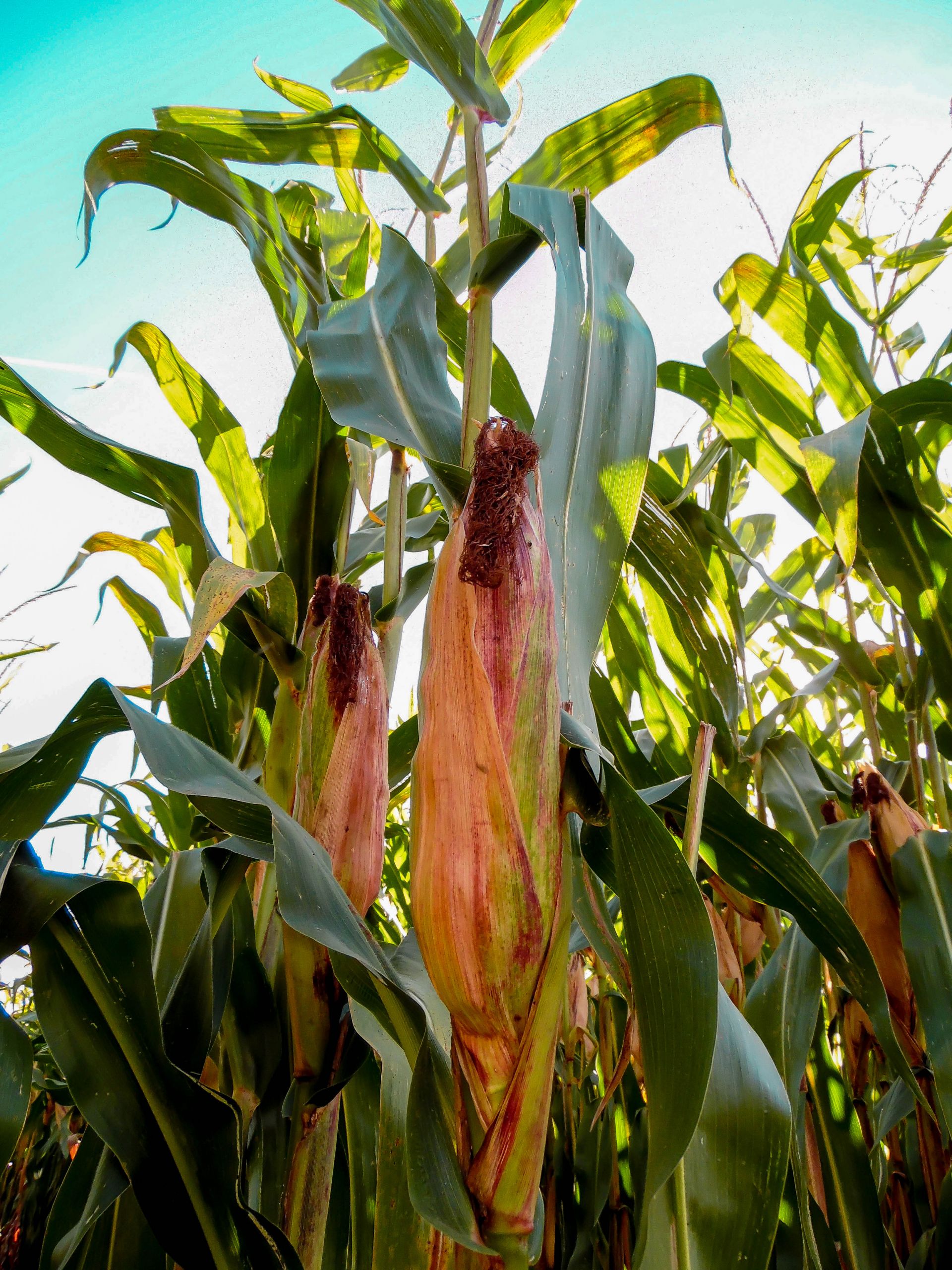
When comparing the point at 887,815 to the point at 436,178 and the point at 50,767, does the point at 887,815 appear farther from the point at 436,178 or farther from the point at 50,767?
the point at 436,178

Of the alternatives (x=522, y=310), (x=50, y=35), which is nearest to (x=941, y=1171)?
(x=522, y=310)

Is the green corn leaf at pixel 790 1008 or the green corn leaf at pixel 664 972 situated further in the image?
the green corn leaf at pixel 790 1008

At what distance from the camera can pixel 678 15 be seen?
1.63 metres

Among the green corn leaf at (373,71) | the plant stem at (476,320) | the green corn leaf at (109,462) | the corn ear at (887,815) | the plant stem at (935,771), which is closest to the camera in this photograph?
the plant stem at (476,320)

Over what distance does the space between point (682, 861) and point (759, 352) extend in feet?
3.01

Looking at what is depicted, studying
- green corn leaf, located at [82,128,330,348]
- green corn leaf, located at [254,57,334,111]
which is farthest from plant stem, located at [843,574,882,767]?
green corn leaf, located at [254,57,334,111]

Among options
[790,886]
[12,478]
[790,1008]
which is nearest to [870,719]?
[790,1008]

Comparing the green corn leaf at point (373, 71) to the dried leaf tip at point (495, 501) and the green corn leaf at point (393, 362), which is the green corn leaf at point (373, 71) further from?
the dried leaf tip at point (495, 501)

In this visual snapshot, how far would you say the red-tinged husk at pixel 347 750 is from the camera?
587mm

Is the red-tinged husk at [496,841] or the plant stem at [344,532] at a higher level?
the plant stem at [344,532]

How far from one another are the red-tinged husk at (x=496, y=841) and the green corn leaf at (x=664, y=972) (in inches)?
1.9

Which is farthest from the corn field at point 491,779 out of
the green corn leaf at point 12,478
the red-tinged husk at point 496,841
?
the green corn leaf at point 12,478

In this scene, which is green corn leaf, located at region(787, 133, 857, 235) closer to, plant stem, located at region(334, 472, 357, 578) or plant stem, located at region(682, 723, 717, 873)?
plant stem, located at region(334, 472, 357, 578)

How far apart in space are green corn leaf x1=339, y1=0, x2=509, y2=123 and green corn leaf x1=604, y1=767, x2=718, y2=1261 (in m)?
0.77
